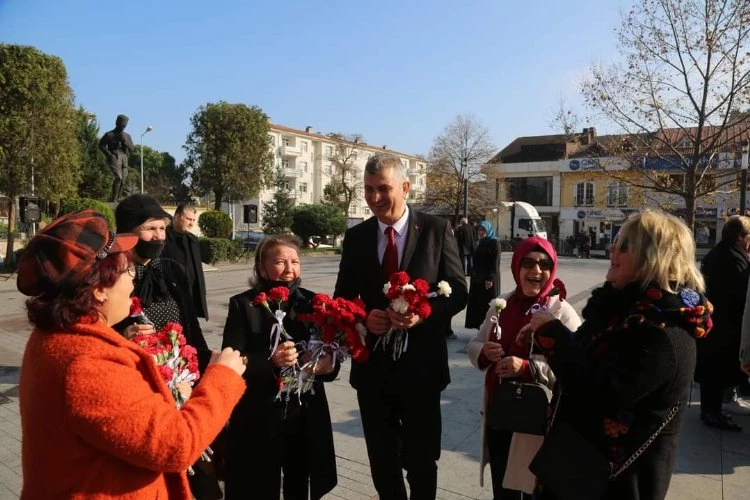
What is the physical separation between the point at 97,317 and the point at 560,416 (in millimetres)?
1721

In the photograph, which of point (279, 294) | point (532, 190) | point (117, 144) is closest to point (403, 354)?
point (279, 294)

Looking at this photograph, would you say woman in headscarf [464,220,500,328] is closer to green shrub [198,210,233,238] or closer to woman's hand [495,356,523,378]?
woman's hand [495,356,523,378]

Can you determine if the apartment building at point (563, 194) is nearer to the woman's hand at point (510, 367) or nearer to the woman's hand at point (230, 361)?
the woman's hand at point (510, 367)

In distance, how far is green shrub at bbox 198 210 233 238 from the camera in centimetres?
2284

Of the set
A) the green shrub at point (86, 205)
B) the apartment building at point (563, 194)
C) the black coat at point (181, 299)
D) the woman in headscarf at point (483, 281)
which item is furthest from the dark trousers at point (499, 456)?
the apartment building at point (563, 194)

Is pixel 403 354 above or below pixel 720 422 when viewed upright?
above

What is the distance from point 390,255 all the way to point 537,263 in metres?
0.79

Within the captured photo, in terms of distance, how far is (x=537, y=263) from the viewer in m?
2.72

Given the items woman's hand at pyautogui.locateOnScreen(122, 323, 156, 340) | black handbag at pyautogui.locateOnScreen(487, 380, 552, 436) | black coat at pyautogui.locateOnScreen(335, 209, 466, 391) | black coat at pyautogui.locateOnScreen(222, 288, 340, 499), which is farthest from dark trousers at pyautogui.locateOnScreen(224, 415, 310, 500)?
black handbag at pyautogui.locateOnScreen(487, 380, 552, 436)

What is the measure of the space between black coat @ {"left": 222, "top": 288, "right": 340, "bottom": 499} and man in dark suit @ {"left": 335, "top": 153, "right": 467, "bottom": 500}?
10.9 inches

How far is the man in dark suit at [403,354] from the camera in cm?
264

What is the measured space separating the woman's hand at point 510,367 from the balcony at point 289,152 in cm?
6475

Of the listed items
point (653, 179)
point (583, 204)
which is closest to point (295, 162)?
point (583, 204)

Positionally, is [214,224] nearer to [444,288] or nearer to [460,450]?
[460,450]
